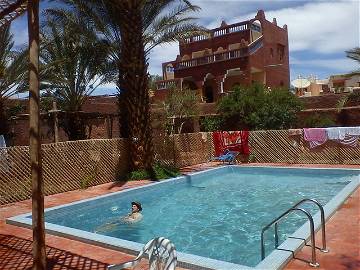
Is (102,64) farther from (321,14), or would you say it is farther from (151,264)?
(151,264)

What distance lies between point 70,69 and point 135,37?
180 inches

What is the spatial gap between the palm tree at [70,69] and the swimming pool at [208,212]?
250 inches

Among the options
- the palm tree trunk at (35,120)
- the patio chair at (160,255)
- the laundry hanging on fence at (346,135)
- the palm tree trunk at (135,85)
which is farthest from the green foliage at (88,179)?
the laundry hanging on fence at (346,135)

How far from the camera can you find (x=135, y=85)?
13.9m

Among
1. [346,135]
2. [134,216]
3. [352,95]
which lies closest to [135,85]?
[134,216]

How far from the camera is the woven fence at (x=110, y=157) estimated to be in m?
10.9

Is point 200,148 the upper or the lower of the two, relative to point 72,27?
lower

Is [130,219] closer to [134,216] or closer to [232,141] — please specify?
[134,216]

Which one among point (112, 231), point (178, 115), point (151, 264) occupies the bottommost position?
point (112, 231)

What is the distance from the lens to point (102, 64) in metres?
17.1

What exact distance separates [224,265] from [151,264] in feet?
5.61

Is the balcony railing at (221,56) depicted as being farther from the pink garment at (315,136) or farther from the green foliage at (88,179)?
the green foliage at (88,179)

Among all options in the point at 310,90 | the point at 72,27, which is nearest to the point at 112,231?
the point at 72,27

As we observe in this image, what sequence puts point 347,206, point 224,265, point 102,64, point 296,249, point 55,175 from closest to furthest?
point 224,265 → point 296,249 → point 347,206 → point 55,175 → point 102,64
